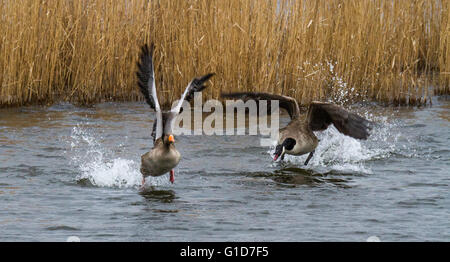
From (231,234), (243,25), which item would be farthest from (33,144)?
(231,234)

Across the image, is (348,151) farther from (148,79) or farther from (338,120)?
(148,79)

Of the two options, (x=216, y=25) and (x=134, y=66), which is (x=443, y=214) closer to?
(x=216, y=25)

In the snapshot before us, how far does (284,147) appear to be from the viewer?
29.2 feet

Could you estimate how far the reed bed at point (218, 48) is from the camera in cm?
1091

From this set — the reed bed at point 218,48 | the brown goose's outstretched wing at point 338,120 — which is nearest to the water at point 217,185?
the brown goose's outstretched wing at point 338,120

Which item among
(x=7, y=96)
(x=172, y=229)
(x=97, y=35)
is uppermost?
(x=97, y=35)

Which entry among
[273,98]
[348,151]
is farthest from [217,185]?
[348,151]

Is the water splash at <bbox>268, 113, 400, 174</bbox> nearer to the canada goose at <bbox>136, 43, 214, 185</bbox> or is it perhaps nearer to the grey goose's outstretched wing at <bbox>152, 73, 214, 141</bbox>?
the grey goose's outstretched wing at <bbox>152, 73, 214, 141</bbox>

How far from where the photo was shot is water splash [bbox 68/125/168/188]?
8.12 meters

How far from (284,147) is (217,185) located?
1202mm

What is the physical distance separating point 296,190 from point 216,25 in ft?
12.3

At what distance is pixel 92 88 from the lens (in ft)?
39.4

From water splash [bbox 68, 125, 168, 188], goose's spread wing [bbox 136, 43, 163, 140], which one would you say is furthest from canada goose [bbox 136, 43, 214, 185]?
water splash [bbox 68, 125, 168, 188]

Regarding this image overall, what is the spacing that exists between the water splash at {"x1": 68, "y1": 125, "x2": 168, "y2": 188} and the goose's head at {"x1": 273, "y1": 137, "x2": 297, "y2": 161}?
1316 millimetres
